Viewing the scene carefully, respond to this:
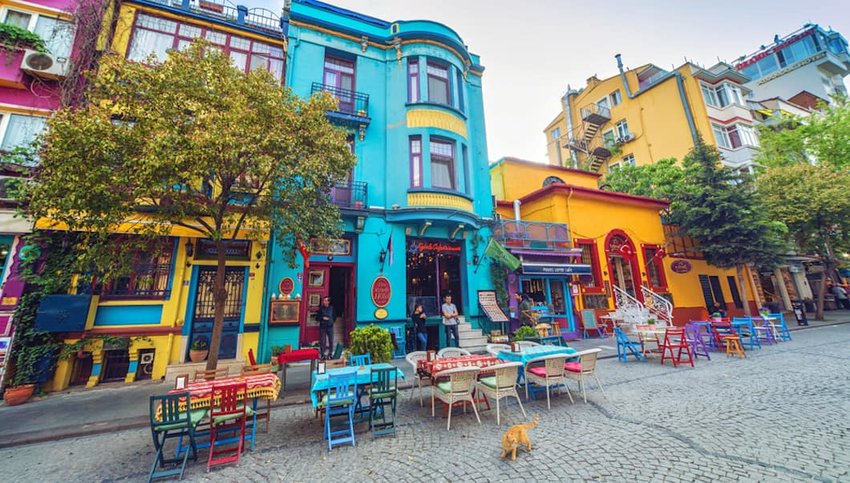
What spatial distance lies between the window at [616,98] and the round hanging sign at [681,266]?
1635 cm

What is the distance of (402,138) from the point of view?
1265 cm

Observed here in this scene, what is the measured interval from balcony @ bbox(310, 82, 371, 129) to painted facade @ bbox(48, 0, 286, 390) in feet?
9.98

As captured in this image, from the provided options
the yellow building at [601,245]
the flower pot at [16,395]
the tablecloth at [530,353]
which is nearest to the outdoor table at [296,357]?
the tablecloth at [530,353]

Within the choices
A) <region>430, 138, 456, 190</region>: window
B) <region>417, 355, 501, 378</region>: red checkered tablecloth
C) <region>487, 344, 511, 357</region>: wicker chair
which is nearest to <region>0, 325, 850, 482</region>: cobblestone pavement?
<region>417, 355, 501, 378</region>: red checkered tablecloth

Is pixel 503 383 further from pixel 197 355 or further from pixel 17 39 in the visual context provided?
pixel 17 39

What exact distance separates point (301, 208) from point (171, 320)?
5.49 m

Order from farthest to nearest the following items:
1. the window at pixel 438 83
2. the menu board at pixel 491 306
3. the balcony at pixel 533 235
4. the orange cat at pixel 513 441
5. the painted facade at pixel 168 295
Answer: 1. the balcony at pixel 533 235
2. the window at pixel 438 83
3. the menu board at pixel 491 306
4. the painted facade at pixel 168 295
5. the orange cat at pixel 513 441

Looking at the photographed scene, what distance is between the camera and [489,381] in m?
6.00

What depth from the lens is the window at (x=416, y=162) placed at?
12367 mm

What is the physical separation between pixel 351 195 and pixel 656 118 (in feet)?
85.5

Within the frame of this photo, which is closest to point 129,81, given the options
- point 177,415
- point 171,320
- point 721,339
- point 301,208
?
point 301,208

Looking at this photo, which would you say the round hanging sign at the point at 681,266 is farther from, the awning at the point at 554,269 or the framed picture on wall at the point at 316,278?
the framed picture on wall at the point at 316,278

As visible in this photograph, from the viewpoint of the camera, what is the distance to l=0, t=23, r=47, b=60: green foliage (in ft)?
28.9

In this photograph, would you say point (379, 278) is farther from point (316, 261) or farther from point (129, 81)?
point (129, 81)
